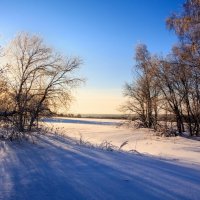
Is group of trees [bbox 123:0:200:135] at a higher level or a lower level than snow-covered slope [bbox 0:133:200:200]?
higher

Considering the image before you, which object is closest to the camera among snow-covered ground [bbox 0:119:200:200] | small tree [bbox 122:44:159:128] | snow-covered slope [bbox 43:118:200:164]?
snow-covered ground [bbox 0:119:200:200]

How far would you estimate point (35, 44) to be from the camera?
24172 millimetres

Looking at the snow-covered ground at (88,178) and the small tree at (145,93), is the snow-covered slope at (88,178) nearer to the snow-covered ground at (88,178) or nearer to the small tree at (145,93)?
the snow-covered ground at (88,178)

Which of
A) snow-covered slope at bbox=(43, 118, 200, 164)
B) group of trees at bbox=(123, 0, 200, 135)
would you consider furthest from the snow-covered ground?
group of trees at bbox=(123, 0, 200, 135)

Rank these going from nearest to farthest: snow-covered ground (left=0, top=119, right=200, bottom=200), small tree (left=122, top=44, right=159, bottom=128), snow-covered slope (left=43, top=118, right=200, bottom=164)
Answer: snow-covered ground (left=0, top=119, right=200, bottom=200) < snow-covered slope (left=43, top=118, right=200, bottom=164) < small tree (left=122, top=44, right=159, bottom=128)

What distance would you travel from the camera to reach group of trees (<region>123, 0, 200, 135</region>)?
1703cm

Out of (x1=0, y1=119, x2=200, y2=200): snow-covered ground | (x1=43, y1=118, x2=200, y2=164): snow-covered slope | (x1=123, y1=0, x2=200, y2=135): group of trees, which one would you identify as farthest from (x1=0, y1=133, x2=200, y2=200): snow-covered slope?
(x1=123, y1=0, x2=200, y2=135): group of trees

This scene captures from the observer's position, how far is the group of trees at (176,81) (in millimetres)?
17031

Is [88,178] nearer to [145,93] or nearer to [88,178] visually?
[88,178]

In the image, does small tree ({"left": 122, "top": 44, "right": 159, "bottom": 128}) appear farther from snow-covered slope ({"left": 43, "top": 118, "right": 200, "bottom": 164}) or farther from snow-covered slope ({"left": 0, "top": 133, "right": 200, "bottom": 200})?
snow-covered slope ({"left": 0, "top": 133, "right": 200, "bottom": 200})

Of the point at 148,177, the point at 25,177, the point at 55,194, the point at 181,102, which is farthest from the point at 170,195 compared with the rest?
the point at 181,102

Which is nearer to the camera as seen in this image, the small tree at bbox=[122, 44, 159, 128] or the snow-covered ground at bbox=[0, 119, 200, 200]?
the snow-covered ground at bbox=[0, 119, 200, 200]

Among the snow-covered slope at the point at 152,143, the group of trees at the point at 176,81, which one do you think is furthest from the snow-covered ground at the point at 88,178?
the group of trees at the point at 176,81

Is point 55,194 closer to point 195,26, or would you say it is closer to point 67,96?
point 195,26
